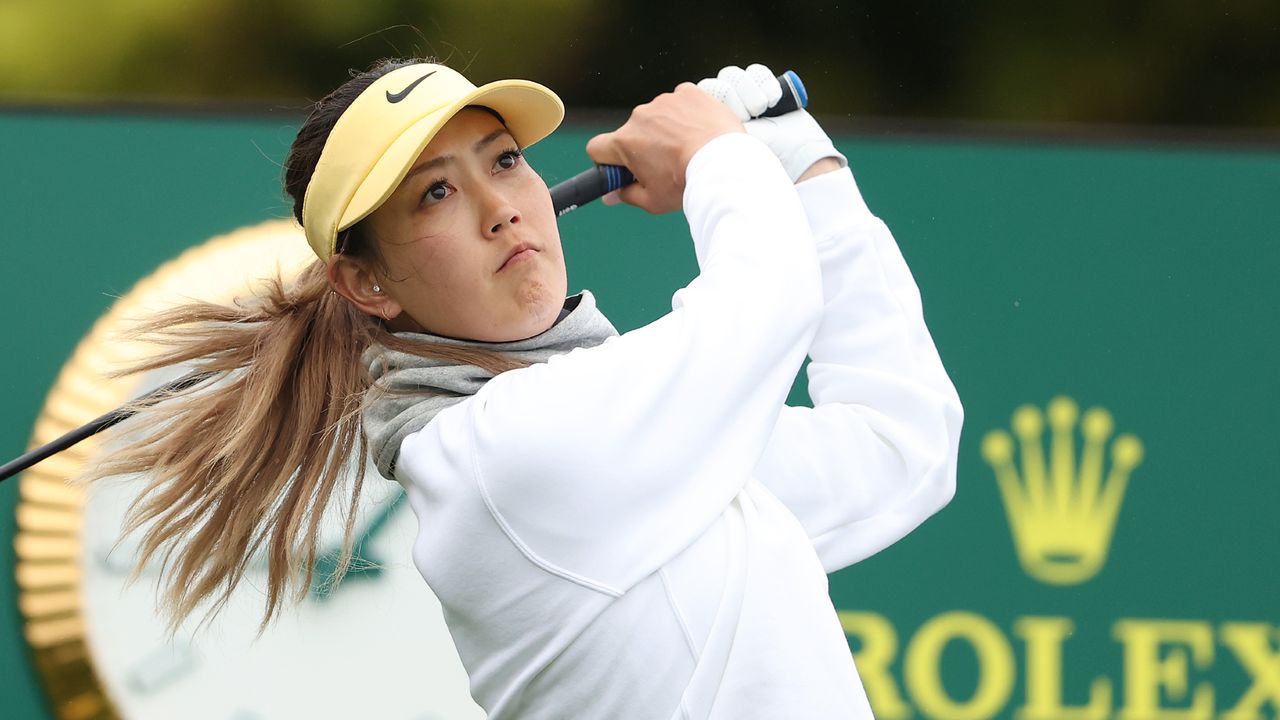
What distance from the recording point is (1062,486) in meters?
2.63

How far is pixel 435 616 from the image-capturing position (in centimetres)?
252

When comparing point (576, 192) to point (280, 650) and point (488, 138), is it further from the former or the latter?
point (280, 650)

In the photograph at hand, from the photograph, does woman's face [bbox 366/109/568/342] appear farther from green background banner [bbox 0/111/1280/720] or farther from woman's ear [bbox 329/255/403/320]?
green background banner [bbox 0/111/1280/720]

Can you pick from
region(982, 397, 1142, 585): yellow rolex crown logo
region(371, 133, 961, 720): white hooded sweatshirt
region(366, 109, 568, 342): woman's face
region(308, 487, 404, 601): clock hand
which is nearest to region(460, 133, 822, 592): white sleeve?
region(371, 133, 961, 720): white hooded sweatshirt

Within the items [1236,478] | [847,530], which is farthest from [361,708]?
[1236,478]

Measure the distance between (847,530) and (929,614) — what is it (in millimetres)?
983

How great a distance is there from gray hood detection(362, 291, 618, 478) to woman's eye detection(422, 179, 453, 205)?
140mm

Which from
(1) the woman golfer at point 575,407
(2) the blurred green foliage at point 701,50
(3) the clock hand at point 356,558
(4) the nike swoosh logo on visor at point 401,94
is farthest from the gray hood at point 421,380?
(2) the blurred green foliage at point 701,50

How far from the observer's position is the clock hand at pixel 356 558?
248 cm

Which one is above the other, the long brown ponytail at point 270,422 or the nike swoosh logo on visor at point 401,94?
the nike swoosh logo on visor at point 401,94

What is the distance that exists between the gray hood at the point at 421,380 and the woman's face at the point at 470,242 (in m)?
0.02

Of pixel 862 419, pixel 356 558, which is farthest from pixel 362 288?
pixel 356 558

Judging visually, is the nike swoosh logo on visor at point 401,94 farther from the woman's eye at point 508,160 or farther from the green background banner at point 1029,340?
the green background banner at point 1029,340

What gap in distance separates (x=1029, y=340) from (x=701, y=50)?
771 millimetres
